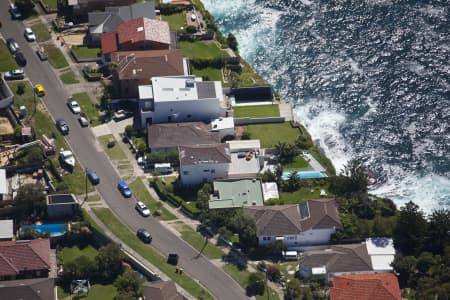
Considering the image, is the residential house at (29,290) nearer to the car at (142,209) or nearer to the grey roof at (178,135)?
the car at (142,209)

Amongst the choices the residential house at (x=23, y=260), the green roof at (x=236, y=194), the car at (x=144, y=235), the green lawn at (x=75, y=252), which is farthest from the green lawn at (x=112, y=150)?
the residential house at (x=23, y=260)

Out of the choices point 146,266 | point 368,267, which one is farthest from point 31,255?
point 368,267

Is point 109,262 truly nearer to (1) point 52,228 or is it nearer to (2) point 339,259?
(1) point 52,228

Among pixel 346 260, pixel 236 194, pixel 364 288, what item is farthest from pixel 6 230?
pixel 364 288

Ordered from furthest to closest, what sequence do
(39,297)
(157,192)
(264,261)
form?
(157,192)
(264,261)
(39,297)

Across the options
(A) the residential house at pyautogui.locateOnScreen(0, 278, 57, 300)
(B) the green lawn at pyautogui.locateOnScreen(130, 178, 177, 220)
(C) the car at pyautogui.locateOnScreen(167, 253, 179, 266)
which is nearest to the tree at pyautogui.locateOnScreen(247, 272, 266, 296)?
(C) the car at pyautogui.locateOnScreen(167, 253, 179, 266)

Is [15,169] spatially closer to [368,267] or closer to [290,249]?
[290,249]

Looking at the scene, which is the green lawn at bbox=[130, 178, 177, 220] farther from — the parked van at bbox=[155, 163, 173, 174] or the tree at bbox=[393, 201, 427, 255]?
the tree at bbox=[393, 201, 427, 255]
